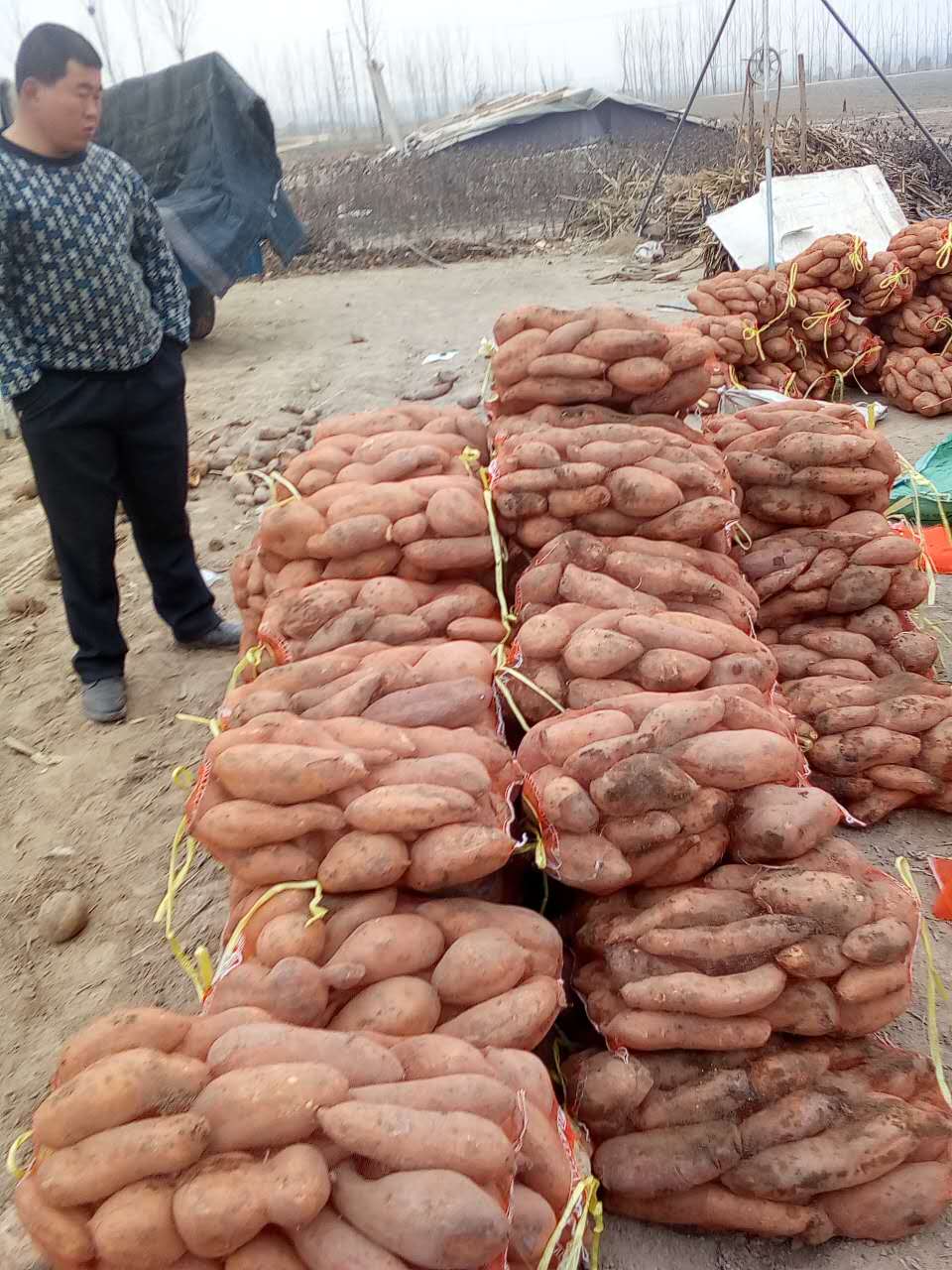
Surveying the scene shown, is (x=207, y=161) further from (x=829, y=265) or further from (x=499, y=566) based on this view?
(x=499, y=566)

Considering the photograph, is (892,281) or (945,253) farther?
(945,253)

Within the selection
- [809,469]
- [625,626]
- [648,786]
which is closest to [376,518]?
[625,626]

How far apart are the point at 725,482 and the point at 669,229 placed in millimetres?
10823

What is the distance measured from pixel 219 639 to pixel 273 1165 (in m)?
3.18

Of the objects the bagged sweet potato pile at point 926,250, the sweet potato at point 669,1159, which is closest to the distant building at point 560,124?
the bagged sweet potato pile at point 926,250

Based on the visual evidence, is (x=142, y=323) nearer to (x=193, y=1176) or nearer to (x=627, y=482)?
(x=627, y=482)

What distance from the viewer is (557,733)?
6.09 ft

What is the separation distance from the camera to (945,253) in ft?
17.7

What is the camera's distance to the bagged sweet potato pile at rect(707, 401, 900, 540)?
2.72 metres

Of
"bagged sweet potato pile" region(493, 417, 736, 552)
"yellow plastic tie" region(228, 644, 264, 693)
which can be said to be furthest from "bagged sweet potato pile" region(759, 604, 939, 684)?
"yellow plastic tie" region(228, 644, 264, 693)

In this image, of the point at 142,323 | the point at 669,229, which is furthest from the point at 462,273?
the point at 142,323

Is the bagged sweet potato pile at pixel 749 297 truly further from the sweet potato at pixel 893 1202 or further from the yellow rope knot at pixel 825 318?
the sweet potato at pixel 893 1202

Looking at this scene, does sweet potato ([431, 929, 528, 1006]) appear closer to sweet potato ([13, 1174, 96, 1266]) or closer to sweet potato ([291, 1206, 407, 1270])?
sweet potato ([291, 1206, 407, 1270])

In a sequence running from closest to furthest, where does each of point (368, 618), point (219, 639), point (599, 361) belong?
point (368, 618), point (599, 361), point (219, 639)
